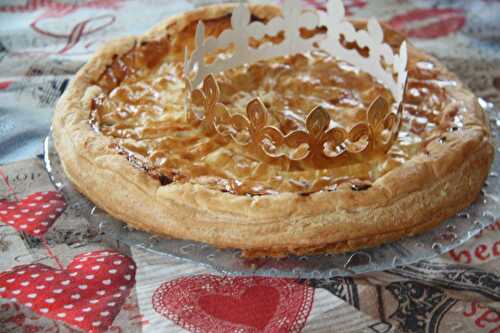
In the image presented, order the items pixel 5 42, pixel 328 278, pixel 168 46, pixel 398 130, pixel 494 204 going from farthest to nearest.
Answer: pixel 5 42, pixel 168 46, pixel 398 130, pixel 494 204, pixel 328 278

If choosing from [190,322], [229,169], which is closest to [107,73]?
[229,169]

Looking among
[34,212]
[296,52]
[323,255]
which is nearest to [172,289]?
[323,255]

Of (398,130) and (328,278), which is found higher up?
(398,130)

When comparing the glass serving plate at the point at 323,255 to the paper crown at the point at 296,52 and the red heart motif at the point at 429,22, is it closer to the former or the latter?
the paper crown at the point at 296,52

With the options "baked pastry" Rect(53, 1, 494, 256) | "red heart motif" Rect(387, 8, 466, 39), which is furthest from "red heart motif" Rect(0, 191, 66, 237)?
"red heart motif" Rect(387, 8, 466, 39)

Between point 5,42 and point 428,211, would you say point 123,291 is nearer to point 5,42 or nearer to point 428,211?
point 428,211

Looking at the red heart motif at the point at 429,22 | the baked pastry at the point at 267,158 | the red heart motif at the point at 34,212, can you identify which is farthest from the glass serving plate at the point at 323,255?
the red heart motif at the point at 429,22

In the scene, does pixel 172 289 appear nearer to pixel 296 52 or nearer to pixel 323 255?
pixel 323 255
